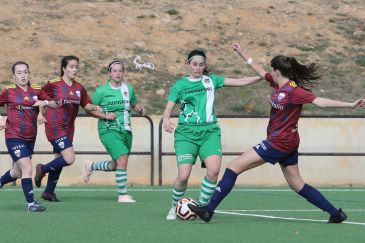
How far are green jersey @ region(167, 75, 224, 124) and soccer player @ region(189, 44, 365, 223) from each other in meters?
0.90

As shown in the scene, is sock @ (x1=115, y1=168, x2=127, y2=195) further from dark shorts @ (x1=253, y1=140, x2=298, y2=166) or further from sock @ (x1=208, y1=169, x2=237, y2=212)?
dark shorts @ (x1=253, y1=140, x2=298, y2=166)

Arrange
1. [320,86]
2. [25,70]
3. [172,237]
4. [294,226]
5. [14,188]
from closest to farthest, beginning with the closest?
[172,237]
[294,226]
[25,70]
[14,188]
[320,86]

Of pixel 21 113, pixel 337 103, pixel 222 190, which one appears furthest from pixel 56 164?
pixel 337 103

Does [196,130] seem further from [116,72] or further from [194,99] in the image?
[116,72]

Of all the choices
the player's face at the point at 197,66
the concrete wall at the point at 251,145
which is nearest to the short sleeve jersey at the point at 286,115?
the player's face at the point at 197,66

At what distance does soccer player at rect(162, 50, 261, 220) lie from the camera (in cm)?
1120

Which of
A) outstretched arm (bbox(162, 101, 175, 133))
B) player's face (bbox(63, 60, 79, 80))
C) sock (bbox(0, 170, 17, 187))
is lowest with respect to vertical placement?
sock (bbox(0, 170, 17, 187))

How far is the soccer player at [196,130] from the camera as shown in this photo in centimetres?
1120

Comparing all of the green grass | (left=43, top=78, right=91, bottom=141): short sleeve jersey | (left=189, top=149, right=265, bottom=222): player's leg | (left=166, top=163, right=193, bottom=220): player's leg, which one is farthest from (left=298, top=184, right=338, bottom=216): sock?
(left=43, top=78, right=91, bottom=141): short sleeve jersey

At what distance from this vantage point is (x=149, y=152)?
19609mm

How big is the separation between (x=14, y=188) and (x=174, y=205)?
7.05 metres

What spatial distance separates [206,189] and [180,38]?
28.7m

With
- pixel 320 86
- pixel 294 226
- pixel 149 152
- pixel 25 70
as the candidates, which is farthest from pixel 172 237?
pixel 320 86

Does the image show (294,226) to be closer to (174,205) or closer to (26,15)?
(174,205)
